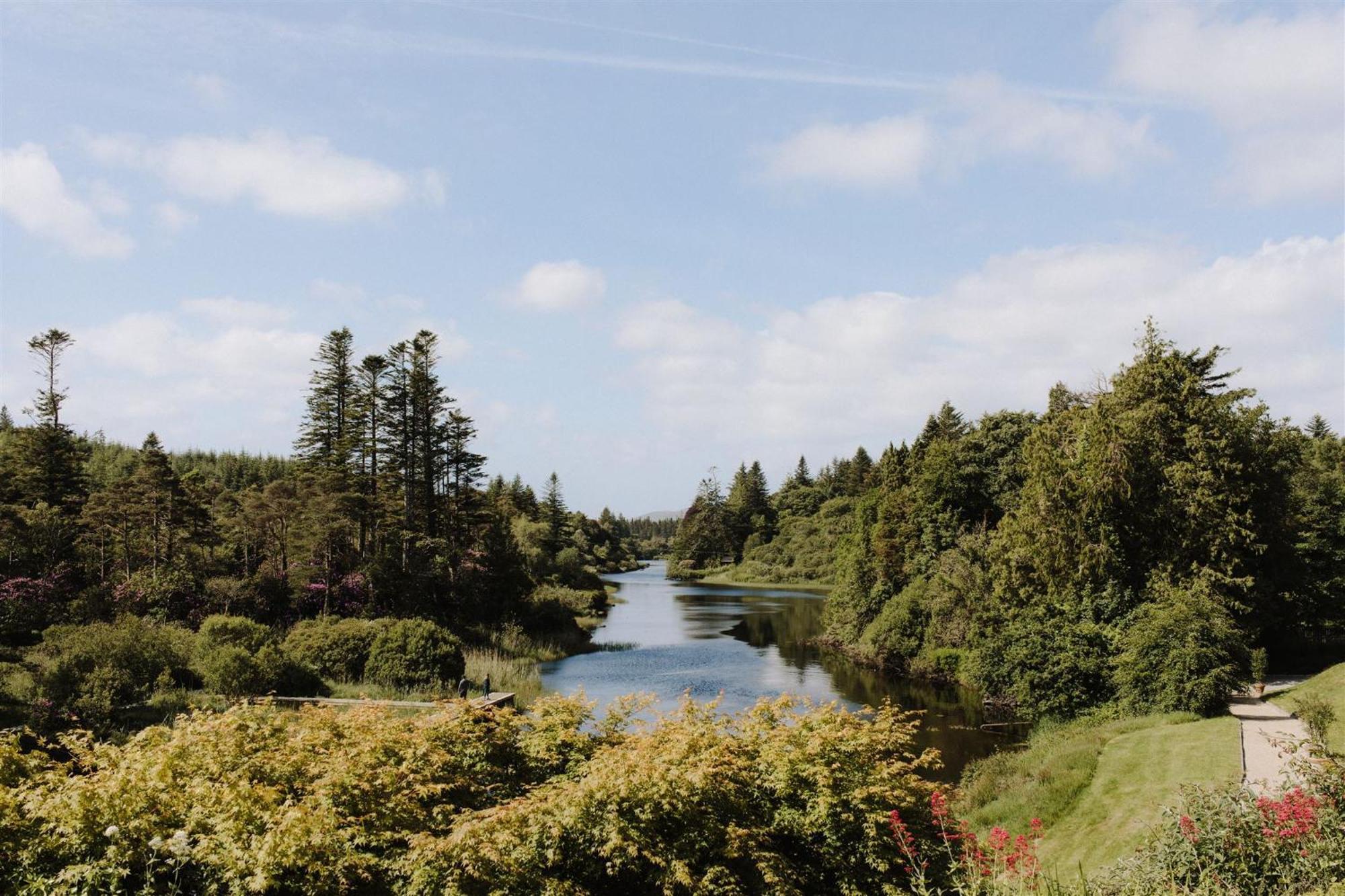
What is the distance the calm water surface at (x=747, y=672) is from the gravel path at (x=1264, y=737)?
5.67 metres

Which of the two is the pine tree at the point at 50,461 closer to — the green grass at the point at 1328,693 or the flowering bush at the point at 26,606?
the flowering bush at the point at 26,606

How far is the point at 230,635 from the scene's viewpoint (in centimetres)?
2169

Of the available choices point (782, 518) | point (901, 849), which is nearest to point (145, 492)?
point (901, 849)

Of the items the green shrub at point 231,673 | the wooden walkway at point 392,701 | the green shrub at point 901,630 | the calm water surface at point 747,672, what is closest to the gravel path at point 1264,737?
the calm water surface at point 747,672

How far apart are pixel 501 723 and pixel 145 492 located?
87.6ft

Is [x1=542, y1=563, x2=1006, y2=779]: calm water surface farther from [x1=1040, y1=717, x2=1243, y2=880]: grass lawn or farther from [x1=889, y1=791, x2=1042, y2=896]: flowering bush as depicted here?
[x1=889, y1=791, x2=1042, y2=896]: flowering bush

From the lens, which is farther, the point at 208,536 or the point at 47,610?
the point at 208,536

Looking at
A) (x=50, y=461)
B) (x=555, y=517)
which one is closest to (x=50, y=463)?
(x=50, y=461)

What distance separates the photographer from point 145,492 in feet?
96.5

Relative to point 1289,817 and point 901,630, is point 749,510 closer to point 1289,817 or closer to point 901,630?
point 901,630

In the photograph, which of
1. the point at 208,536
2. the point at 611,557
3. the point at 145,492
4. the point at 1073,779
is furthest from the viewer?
the point at 611,557

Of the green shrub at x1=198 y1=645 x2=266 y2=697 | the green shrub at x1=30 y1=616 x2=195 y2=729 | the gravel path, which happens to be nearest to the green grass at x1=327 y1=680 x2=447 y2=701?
the green shrub at x1=198 y1=645 x2=266 y2=697

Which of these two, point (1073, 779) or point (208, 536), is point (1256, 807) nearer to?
point (1073, 779)

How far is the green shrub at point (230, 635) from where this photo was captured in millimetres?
20953
